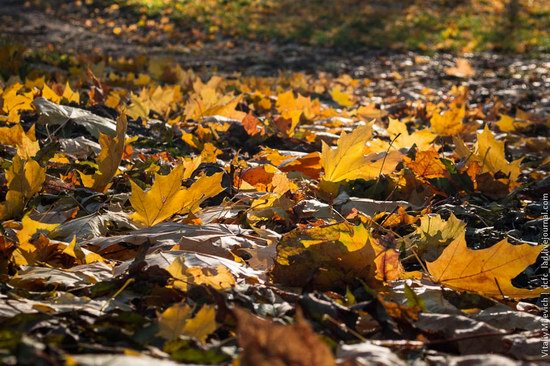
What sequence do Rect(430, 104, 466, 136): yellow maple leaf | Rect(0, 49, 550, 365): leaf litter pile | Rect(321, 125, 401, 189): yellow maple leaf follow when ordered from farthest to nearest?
Rect(430, 104, 466, 136): yellow maple leaf
Rect(321, 125, 401, 189): yellow maple leaf
Rect(0, 49, 550, 365): leaf litter pile

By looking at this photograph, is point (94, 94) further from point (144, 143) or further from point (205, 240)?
point (205, 240)

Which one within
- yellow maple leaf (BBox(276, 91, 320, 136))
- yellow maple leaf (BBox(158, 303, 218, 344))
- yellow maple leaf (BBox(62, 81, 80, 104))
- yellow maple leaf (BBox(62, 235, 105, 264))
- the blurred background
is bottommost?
the blurred background

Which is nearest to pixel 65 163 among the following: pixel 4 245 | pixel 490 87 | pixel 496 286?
pixel 4 245

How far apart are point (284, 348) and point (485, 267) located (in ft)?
2.40

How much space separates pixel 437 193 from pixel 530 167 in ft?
3.61

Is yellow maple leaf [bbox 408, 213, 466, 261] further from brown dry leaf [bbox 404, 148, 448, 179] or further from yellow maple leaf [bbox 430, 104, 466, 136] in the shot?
yellow maple leaf [bbox 430, 104, 466, 136]

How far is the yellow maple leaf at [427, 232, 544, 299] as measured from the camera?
1.22 m

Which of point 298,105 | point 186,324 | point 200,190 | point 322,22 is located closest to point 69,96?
point 298,105

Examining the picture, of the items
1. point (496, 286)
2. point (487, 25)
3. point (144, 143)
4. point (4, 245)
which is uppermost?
point (4, 245)

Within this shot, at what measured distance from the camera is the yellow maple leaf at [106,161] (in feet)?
5.79

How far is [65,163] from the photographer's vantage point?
2025 millimetres

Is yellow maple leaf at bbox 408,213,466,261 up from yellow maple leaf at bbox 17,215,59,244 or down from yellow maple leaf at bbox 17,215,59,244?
down

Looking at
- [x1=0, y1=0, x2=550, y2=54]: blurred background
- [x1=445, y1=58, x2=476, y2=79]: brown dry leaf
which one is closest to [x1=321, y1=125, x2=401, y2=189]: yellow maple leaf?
[x1=445, y1=58, x2=476, y2=79]: brown dry leaf

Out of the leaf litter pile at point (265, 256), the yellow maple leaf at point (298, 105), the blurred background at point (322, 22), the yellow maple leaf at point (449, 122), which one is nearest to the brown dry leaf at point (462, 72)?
the blurred background at point (322, 22)
